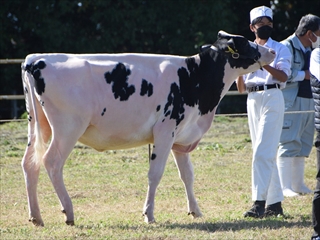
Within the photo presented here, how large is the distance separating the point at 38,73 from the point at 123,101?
3.07 ft

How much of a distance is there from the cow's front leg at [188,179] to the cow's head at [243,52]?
48.5 inches

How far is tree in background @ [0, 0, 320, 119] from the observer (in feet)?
71.2

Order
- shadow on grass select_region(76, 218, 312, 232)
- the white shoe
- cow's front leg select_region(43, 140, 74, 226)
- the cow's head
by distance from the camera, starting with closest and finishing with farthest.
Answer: shadow on grass select_region(76, 218, 312, 232), cow's front leg select_region(43, 140, 74, 226), the cow's head, the white shoe

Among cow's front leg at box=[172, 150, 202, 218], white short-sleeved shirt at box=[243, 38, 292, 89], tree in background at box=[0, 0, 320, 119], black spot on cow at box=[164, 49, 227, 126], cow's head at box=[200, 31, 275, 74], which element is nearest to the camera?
black spot on cow at box=[164, 49, 227, 126]

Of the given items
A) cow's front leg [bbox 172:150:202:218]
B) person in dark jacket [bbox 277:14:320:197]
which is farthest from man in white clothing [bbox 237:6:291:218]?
person in dark jacket [bbox 277:14:320:197]

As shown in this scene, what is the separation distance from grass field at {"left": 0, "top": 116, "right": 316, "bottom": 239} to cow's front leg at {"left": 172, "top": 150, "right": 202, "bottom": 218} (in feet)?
0.37

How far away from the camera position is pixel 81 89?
297 inches

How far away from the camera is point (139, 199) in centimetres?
998

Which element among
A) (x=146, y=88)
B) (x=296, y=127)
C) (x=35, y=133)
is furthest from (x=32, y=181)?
(x=296, y=127)

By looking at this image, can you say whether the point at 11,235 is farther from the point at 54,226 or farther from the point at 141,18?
the point at 141,18

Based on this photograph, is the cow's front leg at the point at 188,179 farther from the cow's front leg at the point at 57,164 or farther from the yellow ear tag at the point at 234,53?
the cow's front leg at the point at 57,164

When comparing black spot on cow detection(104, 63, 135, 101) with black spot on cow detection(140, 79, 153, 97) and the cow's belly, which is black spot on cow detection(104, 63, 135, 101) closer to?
black spot on cow detection(140, 79, 153, 97)

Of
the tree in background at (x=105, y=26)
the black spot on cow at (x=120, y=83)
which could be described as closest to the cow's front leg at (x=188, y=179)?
the black spot on cow at (x=120, y=83)

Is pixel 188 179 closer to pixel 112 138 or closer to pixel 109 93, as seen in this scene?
pixel 112 138
